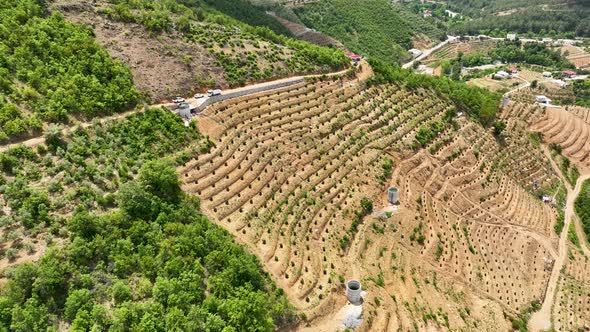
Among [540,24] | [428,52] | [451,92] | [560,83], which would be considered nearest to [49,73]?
[451,92]

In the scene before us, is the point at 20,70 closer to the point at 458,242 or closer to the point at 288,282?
the point at 288,282

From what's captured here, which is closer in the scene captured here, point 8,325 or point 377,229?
point 8,325

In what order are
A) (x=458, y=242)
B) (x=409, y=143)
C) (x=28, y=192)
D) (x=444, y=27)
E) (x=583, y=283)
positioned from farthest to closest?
1. (x=444, y=27)
2. (x=409, y=143)
3. (x=583, y=283)
4. (x=458, y=242)
5. (x=28, y=192)

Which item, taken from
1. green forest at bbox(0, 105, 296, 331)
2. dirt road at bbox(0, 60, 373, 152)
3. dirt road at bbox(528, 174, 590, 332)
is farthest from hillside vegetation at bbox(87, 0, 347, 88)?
dirt road at bbox(528, 174, 590, 332)

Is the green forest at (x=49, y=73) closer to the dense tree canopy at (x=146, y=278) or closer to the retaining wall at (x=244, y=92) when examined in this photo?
the retaining wall at (x=244, y=92)

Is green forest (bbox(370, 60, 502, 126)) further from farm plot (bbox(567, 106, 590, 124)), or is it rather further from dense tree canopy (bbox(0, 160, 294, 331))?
dense tree canopy (bbox(0, 160, 294, 331))

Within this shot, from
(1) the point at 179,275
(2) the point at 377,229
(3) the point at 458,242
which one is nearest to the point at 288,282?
(1) the point at 179,275

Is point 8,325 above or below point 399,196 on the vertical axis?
above

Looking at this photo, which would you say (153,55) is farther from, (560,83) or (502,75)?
(560,83)
